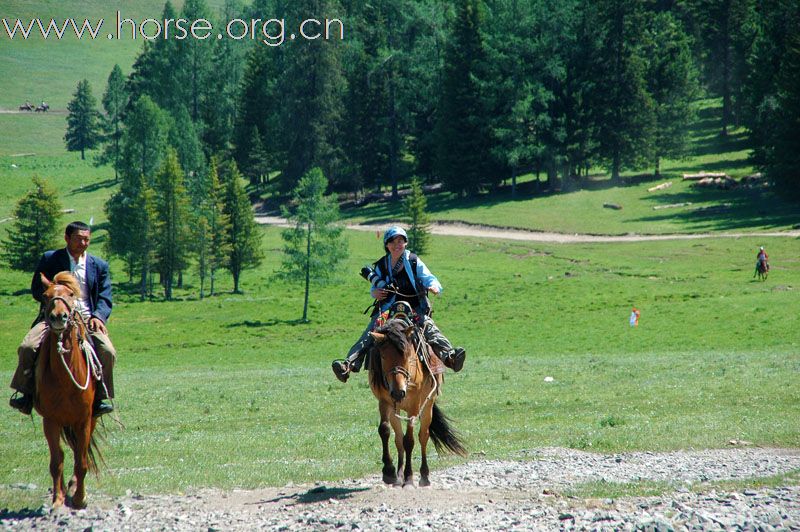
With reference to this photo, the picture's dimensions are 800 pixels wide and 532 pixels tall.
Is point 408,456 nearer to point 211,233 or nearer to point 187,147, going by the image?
point 211,233

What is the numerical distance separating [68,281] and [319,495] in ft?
15.7

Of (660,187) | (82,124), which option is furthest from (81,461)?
(82,124)

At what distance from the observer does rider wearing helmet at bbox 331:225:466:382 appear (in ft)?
48.6

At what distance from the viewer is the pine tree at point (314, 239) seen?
62.2 meters

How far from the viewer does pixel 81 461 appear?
12781mm

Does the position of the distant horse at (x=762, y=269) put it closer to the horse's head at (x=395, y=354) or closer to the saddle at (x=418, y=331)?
the saddle at (x=418, y=331)

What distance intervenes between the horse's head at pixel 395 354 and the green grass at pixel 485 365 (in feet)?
8.76

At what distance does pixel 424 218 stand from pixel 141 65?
88.4 metres

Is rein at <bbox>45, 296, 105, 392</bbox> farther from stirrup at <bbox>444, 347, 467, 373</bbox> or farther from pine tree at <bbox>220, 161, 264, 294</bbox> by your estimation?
pine tree at <bbox>220, 161, 264, 294</bbox>

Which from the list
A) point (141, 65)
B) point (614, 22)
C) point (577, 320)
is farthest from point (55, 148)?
point (577, 320)

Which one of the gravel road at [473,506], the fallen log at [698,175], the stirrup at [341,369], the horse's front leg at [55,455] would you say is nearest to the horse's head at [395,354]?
the stirrup at [341,369]

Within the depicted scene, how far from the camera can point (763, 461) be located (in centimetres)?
1534

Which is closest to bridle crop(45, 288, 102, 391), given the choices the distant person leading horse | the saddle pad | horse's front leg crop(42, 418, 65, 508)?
horse's front leg crop(42, 418, 65, 508)

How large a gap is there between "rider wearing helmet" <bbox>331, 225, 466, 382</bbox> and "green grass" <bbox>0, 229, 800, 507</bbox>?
8.23 ft
